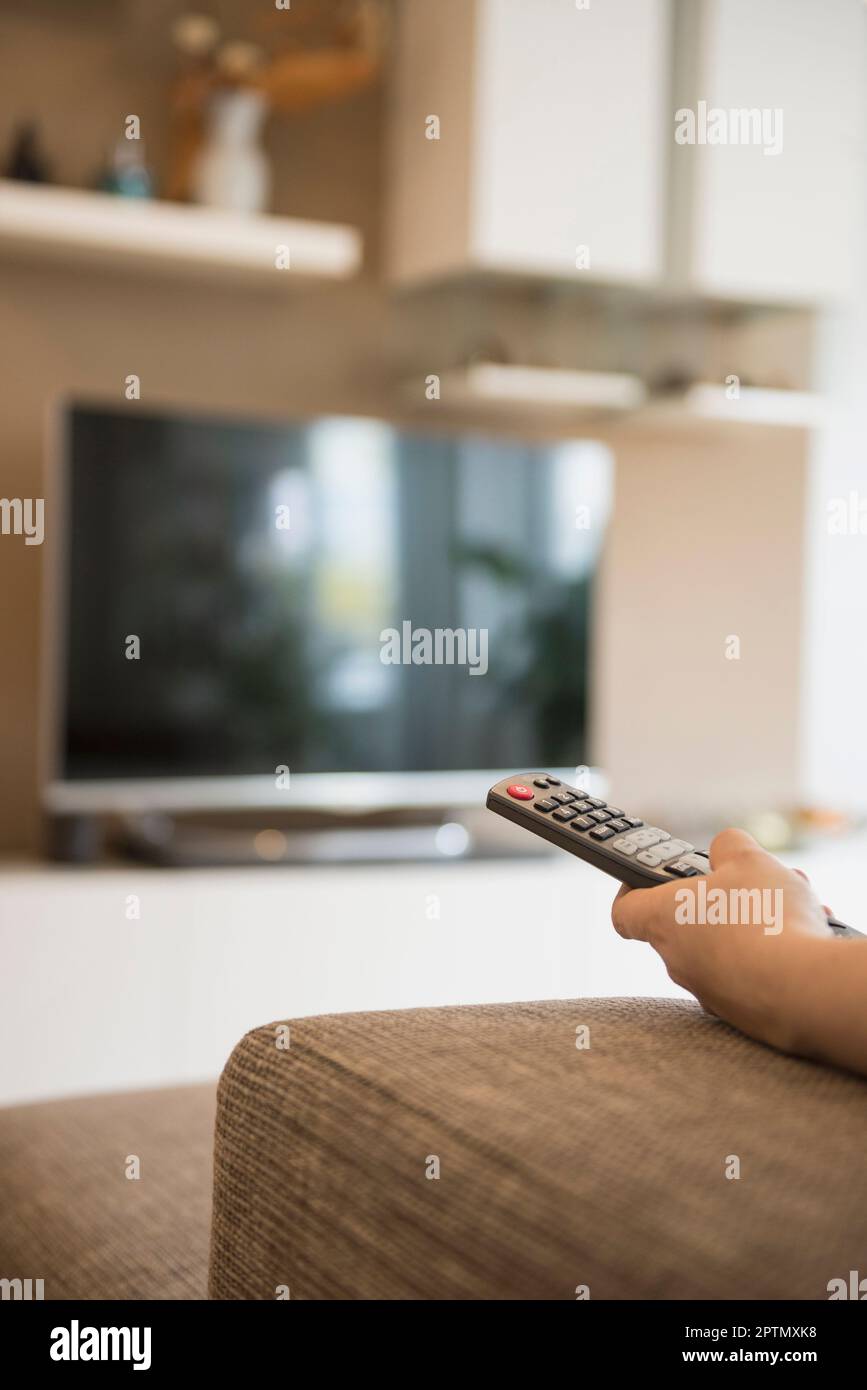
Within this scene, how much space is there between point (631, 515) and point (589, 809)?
2.40 m

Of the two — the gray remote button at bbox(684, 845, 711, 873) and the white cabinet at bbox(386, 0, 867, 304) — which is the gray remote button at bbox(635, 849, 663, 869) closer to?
the gray remote button at bbox(684, 845, 711, 873)

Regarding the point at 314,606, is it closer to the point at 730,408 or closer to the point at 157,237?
the point at 157,237

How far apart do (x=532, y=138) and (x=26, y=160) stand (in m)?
0.85

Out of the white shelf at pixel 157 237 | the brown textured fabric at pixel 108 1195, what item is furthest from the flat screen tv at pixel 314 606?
the brown textured fabric at pixel 108 1195

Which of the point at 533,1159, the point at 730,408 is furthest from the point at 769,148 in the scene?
the point at 533,1159

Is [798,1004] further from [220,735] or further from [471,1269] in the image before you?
[220,735]

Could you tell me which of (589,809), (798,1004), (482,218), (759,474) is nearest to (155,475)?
(482,218)

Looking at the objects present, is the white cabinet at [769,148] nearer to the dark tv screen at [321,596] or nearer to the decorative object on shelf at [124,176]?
the dark tv screen at [321,596]

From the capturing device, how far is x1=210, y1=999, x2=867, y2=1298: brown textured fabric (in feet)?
1.47

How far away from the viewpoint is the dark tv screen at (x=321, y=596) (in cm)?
253

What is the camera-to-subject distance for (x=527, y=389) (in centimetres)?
281

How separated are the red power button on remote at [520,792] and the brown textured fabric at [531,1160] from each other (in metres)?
0.14
